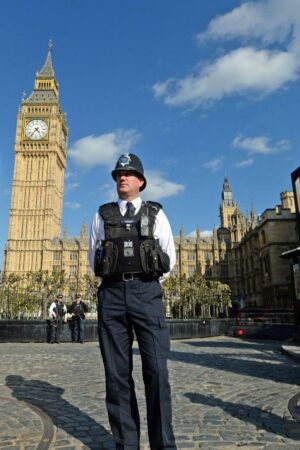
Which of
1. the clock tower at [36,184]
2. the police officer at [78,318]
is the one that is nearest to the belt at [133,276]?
the police officer at [78,318]

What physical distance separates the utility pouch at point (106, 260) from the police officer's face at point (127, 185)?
0.49 m

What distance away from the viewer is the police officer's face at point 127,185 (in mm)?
3230

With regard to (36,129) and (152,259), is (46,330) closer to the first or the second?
(152,259)

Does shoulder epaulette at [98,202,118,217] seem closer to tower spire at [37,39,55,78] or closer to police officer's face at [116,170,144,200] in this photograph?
police officer's face at [116,170,144,200]

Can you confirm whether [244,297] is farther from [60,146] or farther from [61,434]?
[61,434]

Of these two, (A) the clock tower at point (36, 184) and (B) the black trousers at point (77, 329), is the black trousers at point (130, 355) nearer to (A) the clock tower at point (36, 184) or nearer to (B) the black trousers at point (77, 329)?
(B) the black trousers at point (77, 329)

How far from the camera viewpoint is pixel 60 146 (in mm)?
85438

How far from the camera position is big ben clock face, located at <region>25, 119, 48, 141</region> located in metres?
81.9

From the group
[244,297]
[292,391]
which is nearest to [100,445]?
[292,391]

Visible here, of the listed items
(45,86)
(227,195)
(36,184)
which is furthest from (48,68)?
(227,195)

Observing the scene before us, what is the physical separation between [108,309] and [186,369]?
17.2 ft

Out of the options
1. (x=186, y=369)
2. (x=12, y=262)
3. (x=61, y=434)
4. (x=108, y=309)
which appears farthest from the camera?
(x=12, y=262)

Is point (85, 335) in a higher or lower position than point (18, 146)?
lower

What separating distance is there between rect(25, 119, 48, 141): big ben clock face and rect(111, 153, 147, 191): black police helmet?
8397 centimetres
